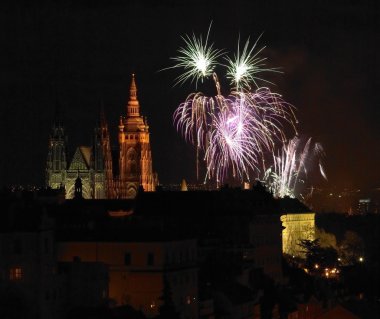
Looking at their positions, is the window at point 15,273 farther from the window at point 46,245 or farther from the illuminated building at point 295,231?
the illuminated building at point 295,231

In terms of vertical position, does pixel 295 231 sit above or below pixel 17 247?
above

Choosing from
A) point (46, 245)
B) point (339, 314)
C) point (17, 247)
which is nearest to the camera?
point (17, 247)

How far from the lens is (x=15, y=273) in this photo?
83.2 metres

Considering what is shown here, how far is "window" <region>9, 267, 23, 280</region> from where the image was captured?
273ft

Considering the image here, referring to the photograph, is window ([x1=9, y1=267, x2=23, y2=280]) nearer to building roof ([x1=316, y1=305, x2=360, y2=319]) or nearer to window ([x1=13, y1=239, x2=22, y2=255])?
window ([x1=13, y1=239, x2=22, y2=255])

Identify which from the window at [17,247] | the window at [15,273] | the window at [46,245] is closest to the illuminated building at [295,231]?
the window at [46,245]

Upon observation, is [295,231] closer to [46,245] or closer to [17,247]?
[46,245]

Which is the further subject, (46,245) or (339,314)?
(339,314)

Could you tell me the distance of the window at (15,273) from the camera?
3275 inches

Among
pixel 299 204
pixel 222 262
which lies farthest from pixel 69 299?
pixel 299 204

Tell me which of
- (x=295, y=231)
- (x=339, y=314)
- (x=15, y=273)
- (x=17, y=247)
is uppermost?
(x=295, y=231)

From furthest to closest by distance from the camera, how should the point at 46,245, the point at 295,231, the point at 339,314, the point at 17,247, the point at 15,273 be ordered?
1. the point at 295,231
2. the point at 339,314
3. the point at 46,245
4. the point at 17,247
5. the point at 15,273

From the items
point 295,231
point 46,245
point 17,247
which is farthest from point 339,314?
point 295,231

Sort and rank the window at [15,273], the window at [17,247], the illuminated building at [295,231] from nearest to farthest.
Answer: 1. the window at [15,273]
2. the window at [17,247]
3. the illuminated building at [295,231]
